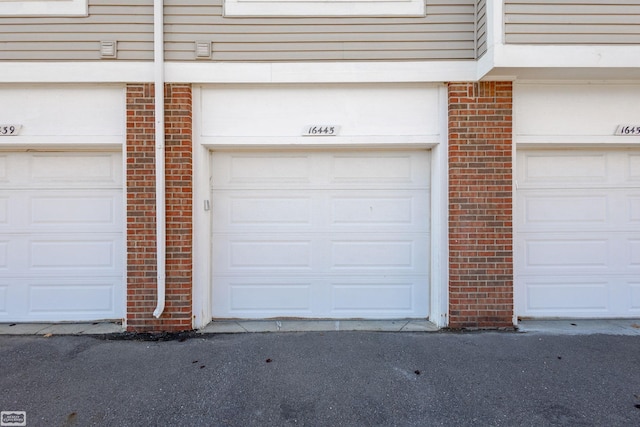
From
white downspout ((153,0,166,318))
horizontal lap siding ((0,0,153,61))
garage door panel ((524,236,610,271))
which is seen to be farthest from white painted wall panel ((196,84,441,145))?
garage door panel ((524,236,610,271))

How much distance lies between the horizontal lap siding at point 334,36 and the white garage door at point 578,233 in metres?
1.79

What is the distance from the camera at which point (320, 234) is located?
13.9ft

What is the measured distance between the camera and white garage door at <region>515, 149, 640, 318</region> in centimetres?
418

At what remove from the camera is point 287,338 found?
145 inches

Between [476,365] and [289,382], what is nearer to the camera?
[289,382]

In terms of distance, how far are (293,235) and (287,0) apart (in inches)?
111

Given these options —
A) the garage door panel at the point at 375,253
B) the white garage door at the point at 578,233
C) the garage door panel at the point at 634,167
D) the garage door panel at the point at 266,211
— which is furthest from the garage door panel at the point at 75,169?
the garage door panel at the point at 634,167

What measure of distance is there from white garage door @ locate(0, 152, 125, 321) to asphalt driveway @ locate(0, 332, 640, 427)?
0.72 m

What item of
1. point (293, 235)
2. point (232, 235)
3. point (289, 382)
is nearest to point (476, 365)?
point (289, 382)

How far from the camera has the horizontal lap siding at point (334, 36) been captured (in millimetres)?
3875

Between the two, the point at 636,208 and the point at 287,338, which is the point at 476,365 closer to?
the point at 287,338

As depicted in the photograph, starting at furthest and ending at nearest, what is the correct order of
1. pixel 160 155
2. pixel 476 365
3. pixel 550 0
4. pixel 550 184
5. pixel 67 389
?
pixel 550 184 < pixel 160 155 < pixel 550 0 < pixel 476 365 < pixel 67 389

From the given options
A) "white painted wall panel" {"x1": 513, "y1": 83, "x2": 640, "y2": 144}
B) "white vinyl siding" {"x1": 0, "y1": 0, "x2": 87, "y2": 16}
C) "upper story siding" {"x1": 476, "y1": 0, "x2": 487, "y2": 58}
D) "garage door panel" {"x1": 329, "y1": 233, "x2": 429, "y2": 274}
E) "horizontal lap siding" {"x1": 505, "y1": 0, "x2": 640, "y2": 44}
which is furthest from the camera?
"garage door panel" {"x1": 329, "y1": 233, "x2": 429, "y2": 274}

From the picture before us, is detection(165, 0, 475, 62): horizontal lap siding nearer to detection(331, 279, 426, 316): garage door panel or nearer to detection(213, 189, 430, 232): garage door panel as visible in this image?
detection(213, 189, 430, 232): garage door panel
